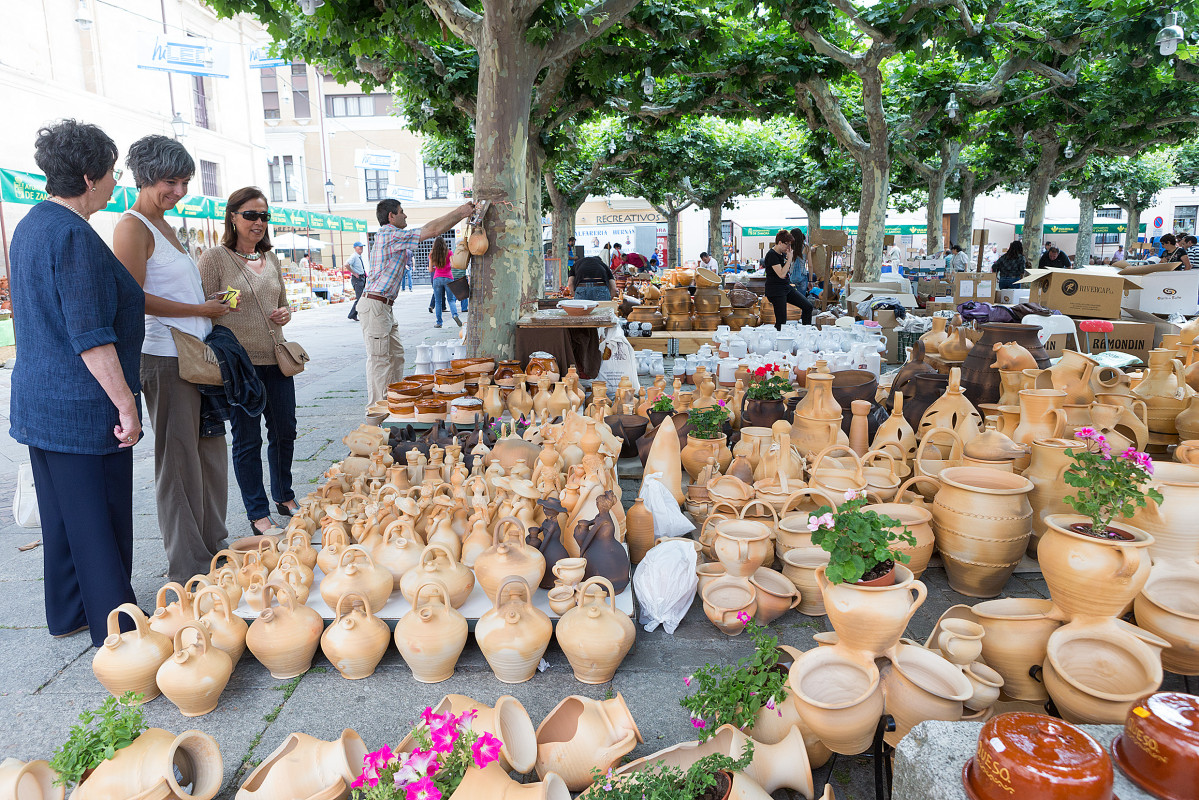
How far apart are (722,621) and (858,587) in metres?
0.86

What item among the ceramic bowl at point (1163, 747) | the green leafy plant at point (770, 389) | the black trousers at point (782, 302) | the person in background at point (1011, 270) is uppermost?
the person in background at point (1011, 270)

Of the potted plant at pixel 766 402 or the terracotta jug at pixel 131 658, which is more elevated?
the potted plant at pixel 766 402

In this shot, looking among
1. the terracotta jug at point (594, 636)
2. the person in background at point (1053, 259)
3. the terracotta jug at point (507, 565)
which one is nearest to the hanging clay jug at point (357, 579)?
the terracotta jug at point (507, 565)

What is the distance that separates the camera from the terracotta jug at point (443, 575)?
233 cm

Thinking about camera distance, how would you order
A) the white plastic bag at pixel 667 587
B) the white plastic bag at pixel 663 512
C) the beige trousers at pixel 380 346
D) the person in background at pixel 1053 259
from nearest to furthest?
the white plastic bag at pixel 667 587 < the white plastic bag at pixel 663 512 < the beige trousers at pixel 380 346 < the person in background at pixel 1053 259

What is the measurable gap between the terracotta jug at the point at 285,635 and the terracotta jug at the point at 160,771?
505 mm

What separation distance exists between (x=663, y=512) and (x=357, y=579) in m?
1.29

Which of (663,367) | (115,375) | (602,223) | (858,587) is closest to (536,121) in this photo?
(663,367)

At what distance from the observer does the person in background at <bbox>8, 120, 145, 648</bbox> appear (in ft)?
6.89

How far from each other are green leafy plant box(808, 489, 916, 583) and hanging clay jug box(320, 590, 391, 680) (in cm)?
138

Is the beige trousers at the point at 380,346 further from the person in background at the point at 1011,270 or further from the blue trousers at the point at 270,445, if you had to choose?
the person in background at the point at 1011,270

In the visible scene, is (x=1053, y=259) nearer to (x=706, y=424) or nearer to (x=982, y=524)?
(x=706, y=424)

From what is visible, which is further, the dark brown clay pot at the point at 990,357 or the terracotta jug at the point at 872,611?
the dark brown clay pot at the point at 990,357

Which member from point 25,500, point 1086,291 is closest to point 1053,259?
point 1086,291
